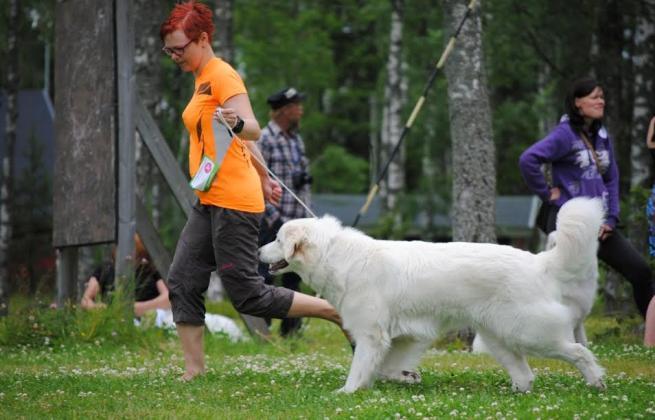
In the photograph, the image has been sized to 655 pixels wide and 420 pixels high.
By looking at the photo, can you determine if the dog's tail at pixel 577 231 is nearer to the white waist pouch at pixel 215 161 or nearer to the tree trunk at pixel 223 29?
the white waist pouch at pixel 215 161

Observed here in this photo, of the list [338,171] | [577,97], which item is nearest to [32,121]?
[338,171]

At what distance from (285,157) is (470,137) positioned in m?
1.87

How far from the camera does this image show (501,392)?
6387 millimetres

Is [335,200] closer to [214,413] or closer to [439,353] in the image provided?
[439,353]

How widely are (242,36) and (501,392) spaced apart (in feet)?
91.6

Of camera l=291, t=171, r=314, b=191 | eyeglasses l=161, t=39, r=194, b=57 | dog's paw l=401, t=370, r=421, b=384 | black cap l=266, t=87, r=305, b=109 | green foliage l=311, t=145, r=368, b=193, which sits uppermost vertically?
eyeglasses l=161, t=39, r=194, b=57

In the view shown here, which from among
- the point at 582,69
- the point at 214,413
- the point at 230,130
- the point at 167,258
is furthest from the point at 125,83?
the point at 582,69

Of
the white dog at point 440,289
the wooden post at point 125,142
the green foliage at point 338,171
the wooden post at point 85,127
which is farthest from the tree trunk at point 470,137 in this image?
the green foliage at point 338,171

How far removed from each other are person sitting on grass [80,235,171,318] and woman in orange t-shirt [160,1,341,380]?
3903 millimetres

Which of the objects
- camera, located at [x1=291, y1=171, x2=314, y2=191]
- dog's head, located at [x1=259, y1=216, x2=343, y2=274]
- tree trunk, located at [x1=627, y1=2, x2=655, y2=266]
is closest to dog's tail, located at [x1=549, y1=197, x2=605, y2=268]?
dog's head, located at [x1=259, y1=216, x2=343, y2=274]

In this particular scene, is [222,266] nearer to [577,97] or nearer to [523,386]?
[523,386]

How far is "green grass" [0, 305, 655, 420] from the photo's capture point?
5625 mm

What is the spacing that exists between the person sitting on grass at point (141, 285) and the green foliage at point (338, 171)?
2343cm

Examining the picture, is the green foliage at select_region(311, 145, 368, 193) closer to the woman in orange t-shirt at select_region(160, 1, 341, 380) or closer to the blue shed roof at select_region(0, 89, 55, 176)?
the blue shed roof at select_region(0, 89, 55, 176)
